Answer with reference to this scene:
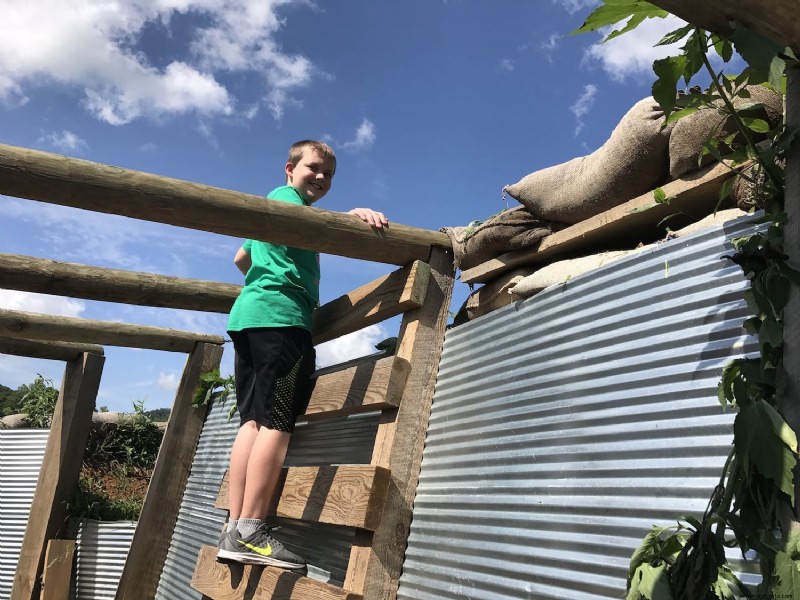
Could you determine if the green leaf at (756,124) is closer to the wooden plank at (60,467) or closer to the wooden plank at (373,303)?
the wooden plank at (373,303)

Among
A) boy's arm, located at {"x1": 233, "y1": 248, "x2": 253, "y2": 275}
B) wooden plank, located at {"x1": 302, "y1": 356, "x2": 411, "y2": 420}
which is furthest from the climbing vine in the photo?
boy's arm, located at {"x1": 233, "y1": 248, "x2": 253, "y2": 275}

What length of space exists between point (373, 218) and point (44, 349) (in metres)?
4.26

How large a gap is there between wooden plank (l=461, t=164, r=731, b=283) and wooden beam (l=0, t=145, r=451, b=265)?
1.24 feet

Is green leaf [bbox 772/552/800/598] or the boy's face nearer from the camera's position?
green leaf [bbox 772/552/800/598]

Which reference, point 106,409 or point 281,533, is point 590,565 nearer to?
point 281,533

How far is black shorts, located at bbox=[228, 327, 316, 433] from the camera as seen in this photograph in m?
2.92

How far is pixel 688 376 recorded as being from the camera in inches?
62.8

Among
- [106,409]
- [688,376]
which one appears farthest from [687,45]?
[106,409]

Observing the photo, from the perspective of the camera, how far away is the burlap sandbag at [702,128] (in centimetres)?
166

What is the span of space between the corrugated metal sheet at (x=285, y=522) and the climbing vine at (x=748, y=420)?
1630 mm

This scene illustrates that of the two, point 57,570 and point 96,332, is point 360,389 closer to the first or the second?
point 96,332

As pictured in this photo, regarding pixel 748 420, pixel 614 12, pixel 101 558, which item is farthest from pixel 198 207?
pixel 101 558

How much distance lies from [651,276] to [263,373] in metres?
1.69

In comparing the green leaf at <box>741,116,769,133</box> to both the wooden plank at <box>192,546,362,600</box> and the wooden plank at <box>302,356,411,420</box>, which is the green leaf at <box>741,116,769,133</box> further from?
the wooden plank at <box>192,546,362,600</box>
